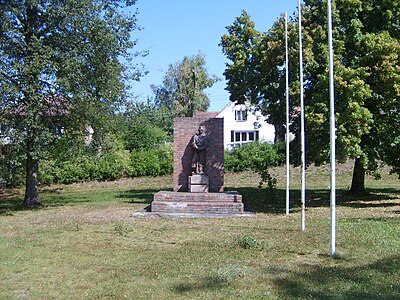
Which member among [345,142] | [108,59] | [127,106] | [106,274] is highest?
[108,59]

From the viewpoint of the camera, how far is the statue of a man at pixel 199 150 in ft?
56.5

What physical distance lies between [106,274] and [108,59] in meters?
10.7

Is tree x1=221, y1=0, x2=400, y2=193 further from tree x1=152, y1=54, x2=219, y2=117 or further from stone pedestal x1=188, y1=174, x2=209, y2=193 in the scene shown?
tree x1=152, y1=54, x2=219, y2=117

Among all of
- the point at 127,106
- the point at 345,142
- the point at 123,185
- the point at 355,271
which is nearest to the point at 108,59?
the point at 127,106

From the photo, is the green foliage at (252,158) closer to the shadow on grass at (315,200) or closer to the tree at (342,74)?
the shadow on grass at (315,200)

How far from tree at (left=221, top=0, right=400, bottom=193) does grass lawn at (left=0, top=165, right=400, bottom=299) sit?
2.51m

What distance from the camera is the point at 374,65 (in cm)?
1446

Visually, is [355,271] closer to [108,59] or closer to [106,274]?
[106,274]

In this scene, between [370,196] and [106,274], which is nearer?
[106,274]

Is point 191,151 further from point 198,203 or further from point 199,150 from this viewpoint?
point 198,203

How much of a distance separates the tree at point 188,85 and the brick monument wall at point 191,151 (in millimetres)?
35352

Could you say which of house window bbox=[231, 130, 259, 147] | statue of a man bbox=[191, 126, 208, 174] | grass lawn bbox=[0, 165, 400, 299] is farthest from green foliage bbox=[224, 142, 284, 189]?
house window bbox=[231, 130, 259, 147]

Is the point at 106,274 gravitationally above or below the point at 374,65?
below

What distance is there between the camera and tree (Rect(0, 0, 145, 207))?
14.2 metres
